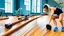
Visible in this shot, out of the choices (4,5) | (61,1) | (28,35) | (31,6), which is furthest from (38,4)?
(28,35)

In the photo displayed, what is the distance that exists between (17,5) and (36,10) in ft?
13.5

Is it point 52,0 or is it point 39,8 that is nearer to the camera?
point 39,8

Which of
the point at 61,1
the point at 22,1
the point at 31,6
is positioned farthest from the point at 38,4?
the point at 22,1

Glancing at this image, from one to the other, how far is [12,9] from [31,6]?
12.0 ft

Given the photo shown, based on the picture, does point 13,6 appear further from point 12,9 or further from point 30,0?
point 30,0

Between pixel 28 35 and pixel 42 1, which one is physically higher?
pixel 42 1

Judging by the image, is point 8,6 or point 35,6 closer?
point 8,6

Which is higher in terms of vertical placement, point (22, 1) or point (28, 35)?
point (22, 1)

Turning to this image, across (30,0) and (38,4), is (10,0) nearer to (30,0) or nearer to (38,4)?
(30,0)

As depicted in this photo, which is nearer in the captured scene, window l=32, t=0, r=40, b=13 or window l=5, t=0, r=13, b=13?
window l=5, t=0, r=13, b=13

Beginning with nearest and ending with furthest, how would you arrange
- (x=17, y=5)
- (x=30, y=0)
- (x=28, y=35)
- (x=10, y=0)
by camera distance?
1. (x=28, y=35)
2. (x=10, y=0)
3. (x=17, y=5)
4. (x=30, y=0)

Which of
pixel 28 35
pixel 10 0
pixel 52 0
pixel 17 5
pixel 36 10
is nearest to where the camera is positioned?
pixel 28 35

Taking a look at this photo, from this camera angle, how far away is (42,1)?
48.1 ft

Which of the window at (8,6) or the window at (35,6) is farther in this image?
the window at (35,6)
